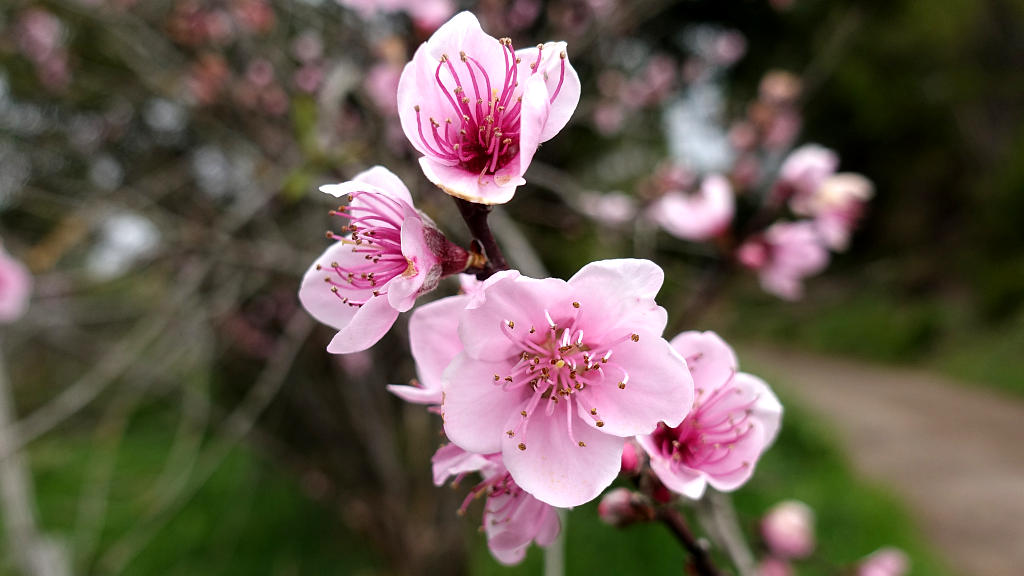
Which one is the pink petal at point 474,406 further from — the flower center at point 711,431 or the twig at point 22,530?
the twig at point 22,530

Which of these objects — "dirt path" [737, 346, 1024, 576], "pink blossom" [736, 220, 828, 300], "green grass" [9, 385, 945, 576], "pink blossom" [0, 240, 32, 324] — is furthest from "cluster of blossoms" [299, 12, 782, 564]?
"dirt path" [737, 346, 1024, 576]

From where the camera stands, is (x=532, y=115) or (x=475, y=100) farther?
(x=475, y=100)

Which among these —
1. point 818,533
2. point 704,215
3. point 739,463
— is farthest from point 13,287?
point 818,533

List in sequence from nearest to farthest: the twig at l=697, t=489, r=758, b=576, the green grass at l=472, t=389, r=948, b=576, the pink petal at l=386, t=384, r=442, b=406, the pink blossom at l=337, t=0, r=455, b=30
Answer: the pink petal at l=386, t=384, r=442, b=406
the twig at l=697, t=489, r=758, b=576
the pink blossom at l=337, t=0, r=455, b=30
the green grass at l=472, t=389, r=948, b=576

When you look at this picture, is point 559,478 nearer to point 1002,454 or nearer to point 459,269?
point 459,269

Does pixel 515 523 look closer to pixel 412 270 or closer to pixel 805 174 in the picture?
pixel 412 270

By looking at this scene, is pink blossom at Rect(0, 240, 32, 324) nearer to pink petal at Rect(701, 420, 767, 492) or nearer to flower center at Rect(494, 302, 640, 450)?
flower center at Rect(494, 302, 640, 450)
